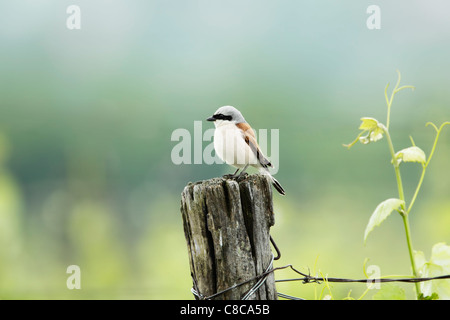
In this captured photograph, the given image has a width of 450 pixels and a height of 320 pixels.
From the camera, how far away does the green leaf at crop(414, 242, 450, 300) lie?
1.98 m

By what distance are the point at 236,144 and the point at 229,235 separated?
125 cm


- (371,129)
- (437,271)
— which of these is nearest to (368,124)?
(371,129)

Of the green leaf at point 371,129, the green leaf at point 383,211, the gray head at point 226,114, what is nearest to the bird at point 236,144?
the gray head at point 226,114

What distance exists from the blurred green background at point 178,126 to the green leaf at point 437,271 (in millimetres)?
551

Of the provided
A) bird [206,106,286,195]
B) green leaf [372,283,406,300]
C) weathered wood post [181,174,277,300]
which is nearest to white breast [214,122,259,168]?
bird [206,106,286,195]

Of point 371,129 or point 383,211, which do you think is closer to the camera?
point 383,211

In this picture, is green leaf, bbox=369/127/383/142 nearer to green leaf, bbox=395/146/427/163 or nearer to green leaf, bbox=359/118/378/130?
green leaf, bbox=359/118/378/130

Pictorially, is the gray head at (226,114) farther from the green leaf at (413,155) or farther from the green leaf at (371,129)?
the green leaf at (413,155)

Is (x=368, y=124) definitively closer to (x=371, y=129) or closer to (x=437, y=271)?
(x=371, y=129)

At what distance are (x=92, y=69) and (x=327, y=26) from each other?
17897 mm

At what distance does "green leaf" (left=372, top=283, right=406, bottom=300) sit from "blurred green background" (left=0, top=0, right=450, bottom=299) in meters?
0.37

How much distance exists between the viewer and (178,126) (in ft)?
54.9

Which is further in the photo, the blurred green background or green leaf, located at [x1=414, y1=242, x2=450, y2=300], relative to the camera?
the blurred green background

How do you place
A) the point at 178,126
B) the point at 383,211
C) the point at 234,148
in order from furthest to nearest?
the point at 178,126, the point at 234,148, the point at 383,211
